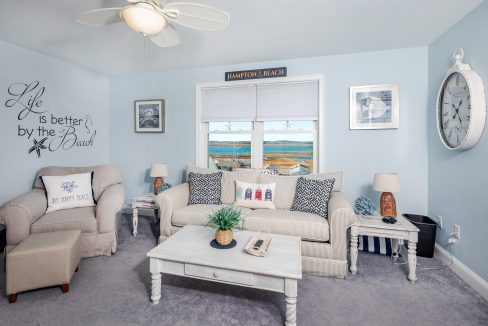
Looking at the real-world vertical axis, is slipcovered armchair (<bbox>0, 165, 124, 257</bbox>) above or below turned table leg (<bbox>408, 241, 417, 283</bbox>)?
above

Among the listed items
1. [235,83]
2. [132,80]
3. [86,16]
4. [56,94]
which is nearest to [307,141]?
[235,83]

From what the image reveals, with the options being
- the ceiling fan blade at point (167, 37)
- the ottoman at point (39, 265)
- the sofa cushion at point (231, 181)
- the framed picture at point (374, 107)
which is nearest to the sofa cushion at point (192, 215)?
the sofa cushion at point (231, 181)

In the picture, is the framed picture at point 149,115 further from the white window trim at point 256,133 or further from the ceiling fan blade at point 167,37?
the ceiling fan blade at point 167,37

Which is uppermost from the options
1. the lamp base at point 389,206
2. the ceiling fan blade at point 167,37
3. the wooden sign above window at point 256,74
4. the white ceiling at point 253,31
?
the white ceiling at point 253,31

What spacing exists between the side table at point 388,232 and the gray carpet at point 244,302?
0.48ft

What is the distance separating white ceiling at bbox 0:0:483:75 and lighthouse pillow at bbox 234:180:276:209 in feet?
5.50

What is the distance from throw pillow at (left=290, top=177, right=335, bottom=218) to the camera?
259 centimetres

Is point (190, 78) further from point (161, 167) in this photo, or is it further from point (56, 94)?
point (56, 94)

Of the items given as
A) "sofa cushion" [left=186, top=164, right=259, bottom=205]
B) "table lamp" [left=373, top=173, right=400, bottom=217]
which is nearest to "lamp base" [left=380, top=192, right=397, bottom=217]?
"table lamp" [left=373, top=173, right=400, bottom=217]

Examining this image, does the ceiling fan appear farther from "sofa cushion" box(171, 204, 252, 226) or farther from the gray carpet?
the gray carpet

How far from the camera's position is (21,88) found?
302 cm

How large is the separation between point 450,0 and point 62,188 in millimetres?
4195

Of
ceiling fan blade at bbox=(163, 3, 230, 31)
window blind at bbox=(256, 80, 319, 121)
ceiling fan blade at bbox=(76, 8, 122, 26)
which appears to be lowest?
window blind at bbox=(256, 80, 319, 121)

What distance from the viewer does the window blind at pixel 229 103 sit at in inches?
140
